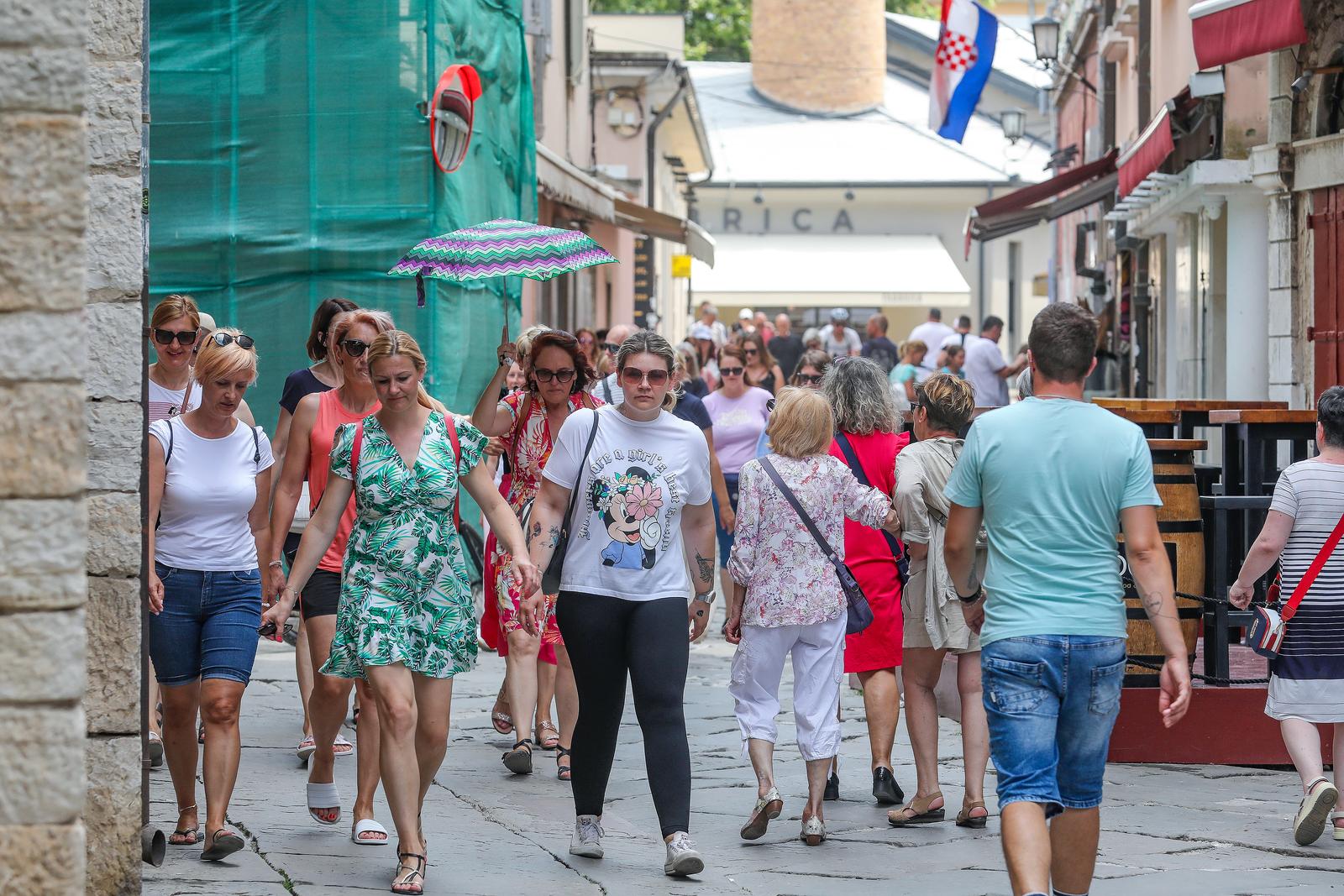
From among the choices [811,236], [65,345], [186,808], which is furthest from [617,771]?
[811,236]

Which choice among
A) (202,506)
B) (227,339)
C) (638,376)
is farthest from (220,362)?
(638,376)

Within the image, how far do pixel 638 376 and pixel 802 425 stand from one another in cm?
79

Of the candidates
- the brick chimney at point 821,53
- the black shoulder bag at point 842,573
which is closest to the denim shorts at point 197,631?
the black shoulder bag at point 842,573

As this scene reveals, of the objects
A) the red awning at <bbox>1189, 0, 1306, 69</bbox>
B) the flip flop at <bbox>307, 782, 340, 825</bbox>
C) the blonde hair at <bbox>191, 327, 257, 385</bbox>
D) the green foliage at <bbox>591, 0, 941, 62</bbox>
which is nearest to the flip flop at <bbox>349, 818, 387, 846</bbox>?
the flip flop at <bbox>307, 782, 340, 825</bbox>

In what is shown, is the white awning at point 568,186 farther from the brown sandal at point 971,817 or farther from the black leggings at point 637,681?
the black leggings at point 637,681

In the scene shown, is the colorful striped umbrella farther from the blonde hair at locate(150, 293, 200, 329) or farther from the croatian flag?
the croatian flag

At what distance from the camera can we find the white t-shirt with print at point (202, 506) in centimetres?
593

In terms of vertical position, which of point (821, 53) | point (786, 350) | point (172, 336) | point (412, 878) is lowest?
point (412, 878)

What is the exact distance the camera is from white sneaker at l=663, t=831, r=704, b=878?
5824mm

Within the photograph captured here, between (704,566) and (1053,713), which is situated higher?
(704,566)

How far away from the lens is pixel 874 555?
6953mm

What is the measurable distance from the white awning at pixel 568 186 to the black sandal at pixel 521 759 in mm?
9803

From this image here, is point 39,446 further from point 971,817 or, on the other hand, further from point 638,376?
point 971,817

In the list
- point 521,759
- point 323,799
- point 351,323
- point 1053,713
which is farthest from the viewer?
point 521,759
